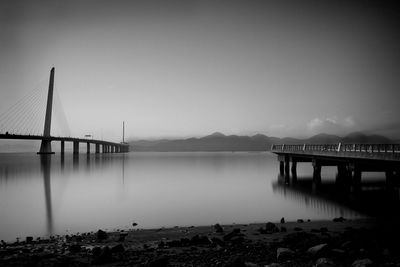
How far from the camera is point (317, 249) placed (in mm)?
9391

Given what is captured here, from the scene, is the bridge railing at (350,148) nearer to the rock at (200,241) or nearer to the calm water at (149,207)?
the calm water at (149,207)

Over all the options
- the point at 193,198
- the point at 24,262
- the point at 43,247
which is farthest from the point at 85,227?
the point at 193,198

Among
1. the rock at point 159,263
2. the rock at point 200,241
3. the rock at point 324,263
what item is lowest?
the rock at point 200,241

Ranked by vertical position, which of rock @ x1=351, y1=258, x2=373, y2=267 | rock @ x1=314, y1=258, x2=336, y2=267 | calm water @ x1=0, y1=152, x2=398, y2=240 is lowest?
calm water @ x1=0, y1=152, x2=398, y2=240

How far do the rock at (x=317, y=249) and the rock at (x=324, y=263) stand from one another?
1.82 ft

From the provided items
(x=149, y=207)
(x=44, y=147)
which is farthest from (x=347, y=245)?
(x=44, y=147)

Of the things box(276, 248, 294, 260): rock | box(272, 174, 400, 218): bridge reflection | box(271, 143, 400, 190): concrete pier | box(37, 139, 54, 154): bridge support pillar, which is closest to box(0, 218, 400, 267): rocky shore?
box(276, 248, 294, 260): rock

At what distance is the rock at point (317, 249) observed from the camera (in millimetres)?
9312

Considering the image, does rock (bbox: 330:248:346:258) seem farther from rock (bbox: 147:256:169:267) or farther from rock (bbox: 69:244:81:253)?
rock (bbox: 69:244:81:253)

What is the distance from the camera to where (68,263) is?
9.42m

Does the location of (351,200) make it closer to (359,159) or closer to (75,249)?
(359,159)

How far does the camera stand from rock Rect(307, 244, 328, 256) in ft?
30.6

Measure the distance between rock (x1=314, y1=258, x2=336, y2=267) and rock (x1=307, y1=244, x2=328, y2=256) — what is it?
0.55m

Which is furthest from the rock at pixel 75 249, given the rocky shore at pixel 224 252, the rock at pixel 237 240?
the rock at pixel 237 240
